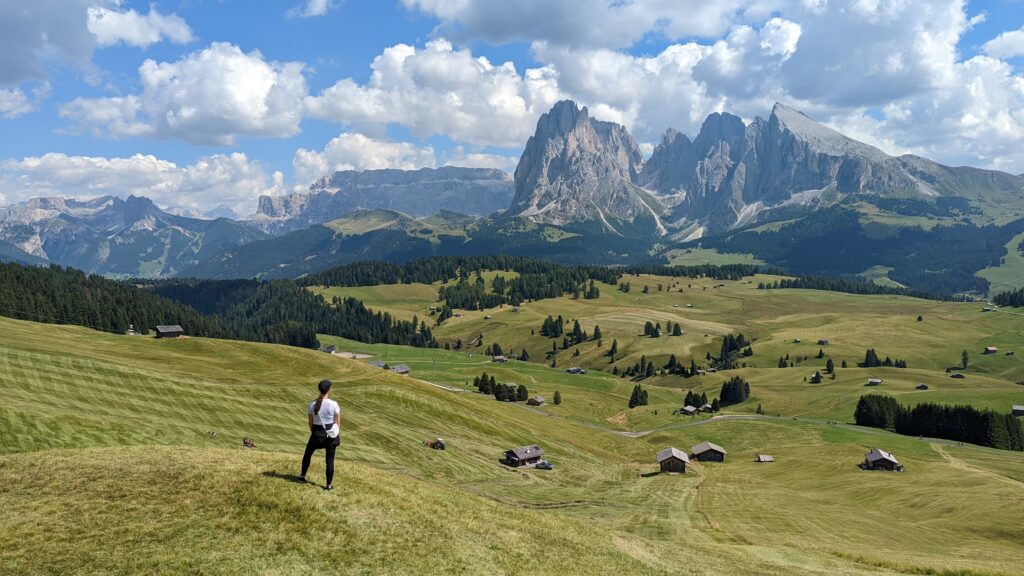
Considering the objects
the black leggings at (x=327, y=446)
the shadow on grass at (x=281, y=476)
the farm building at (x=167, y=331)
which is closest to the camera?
the black leggings at (x=327, y=446)

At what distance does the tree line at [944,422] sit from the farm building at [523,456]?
411 feet

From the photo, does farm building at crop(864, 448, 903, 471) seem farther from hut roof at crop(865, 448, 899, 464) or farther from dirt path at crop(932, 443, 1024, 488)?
dirt path at crop(932, 443, 1024, 488)

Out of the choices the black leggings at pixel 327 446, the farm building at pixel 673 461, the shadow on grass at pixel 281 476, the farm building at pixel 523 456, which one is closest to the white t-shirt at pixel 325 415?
the black leggings at pixel 327 446

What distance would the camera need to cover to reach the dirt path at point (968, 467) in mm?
106512

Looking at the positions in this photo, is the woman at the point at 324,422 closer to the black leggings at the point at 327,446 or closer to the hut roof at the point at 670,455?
the black leggings at the point at 327,446

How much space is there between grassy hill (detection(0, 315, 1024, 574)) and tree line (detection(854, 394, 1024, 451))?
38.9 ft

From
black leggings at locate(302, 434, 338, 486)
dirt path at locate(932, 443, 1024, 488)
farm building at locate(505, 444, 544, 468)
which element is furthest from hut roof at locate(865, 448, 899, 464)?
black leggings at locate(302, 434, 338, 486)

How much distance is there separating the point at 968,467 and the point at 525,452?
93.4m

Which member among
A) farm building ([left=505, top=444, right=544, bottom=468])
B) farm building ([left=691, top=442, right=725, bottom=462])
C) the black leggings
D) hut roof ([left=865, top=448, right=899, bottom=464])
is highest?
the black leggings

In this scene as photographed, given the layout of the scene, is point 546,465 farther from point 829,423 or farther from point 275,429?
point 829,423

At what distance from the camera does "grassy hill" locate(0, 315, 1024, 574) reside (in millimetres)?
23422

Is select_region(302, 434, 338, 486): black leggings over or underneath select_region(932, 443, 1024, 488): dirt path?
over

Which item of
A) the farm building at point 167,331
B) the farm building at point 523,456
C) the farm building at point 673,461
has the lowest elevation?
the farm building at point 673,461

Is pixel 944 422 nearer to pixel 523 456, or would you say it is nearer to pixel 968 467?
pixel 968 467
